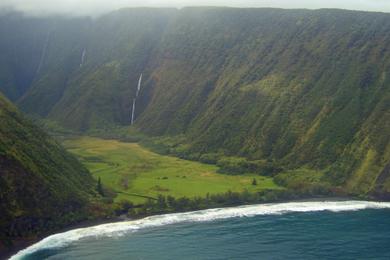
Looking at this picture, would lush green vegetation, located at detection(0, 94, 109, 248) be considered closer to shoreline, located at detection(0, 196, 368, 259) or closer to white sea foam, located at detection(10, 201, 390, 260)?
shoreline, located at detection(0, 196, 368, 259)

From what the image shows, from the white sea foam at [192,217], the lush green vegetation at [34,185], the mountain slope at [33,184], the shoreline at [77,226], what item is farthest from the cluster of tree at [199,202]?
the mountain slope at [33,184]

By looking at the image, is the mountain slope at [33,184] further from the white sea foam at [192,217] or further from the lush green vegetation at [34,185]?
the white sea foam at [192,217]

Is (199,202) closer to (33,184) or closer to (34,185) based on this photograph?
(34,185)

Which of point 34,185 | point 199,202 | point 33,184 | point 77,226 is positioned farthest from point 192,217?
point 33,184

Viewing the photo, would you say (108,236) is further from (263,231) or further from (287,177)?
(287,177)

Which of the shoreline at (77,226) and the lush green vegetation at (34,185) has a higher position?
the lush green vegetation at (34,185)

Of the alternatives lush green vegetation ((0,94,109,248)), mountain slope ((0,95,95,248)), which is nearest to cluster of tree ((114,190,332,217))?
lush green vegetation ((0,94,109,248))
